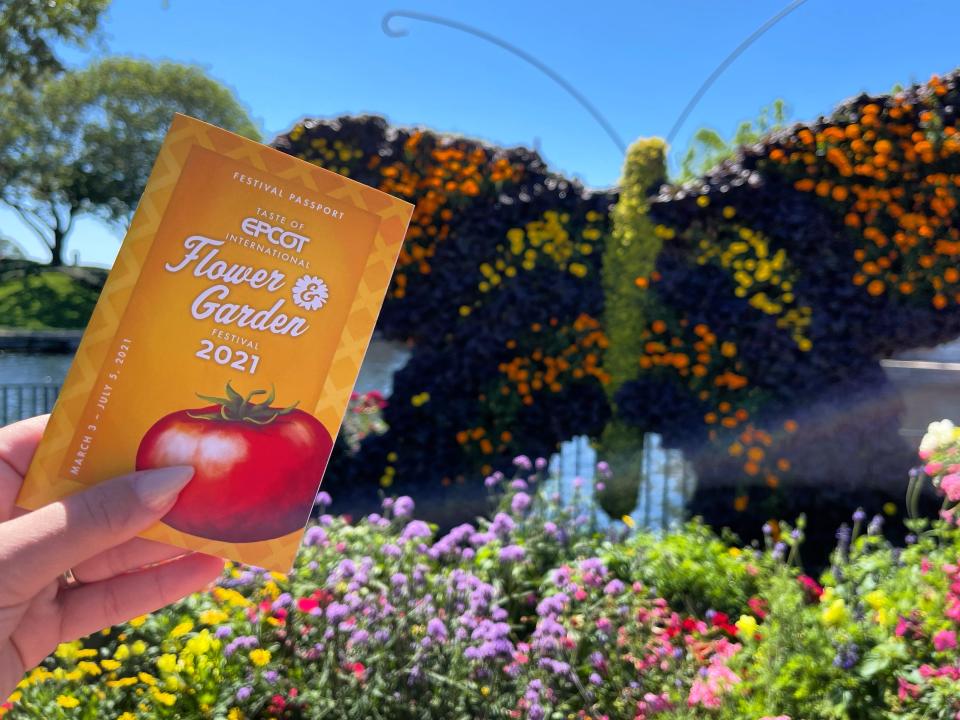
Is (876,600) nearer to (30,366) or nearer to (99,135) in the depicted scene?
(30,366)

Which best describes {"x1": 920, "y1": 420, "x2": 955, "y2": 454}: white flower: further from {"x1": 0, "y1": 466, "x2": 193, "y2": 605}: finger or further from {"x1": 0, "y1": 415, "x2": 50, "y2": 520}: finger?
{"x1": 0, "y1": 415, "x2": 50, "y2": 520}: finger

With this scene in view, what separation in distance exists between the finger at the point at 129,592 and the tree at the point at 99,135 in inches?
831

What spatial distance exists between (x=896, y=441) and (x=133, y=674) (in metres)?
4.44

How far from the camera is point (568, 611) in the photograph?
279 centimetres

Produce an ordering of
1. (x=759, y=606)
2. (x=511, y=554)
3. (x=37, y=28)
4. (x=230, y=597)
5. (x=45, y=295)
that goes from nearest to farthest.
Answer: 1. (x=230, y=597)
2. (x=511, y=554)
3. (x=759, y=606)
4. (x=37, y=28)
5. (x=45, y=295)

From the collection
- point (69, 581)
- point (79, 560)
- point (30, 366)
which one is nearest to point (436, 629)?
point (69, 581)

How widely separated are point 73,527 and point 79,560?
70 mm

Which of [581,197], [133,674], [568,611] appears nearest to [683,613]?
[568,611]

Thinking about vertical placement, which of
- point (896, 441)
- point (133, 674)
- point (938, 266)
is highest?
point (938, 266)

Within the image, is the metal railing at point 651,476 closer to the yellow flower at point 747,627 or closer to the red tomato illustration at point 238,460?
the yellow flower at point 747,627

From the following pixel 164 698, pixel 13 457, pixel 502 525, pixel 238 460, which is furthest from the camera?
pixel 502 525

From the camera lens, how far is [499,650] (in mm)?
2264

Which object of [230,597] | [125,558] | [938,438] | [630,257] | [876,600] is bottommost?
[230,597]

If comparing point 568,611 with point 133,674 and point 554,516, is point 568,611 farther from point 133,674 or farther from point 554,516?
point 133,674
